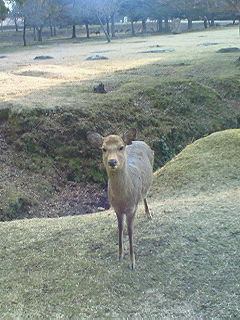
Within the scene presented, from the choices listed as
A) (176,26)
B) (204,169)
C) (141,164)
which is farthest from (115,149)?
(176,26)

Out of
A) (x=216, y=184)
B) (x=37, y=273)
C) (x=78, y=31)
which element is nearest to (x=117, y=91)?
(x=216, y=184)

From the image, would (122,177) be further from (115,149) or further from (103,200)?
(103,200)

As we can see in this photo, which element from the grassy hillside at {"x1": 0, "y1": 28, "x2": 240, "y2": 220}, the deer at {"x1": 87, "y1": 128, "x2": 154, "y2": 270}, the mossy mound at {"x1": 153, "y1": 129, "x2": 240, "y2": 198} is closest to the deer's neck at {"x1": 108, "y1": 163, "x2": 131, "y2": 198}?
the deer at {"x1": 87, "y1": 128, "x2": 154, "y2": 270}

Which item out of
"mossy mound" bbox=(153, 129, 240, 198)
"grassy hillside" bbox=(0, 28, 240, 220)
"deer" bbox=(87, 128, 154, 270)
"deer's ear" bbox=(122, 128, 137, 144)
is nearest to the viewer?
"deer" bbox=(87, 128, 154, 270)

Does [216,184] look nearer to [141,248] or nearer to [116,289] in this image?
[141,248]

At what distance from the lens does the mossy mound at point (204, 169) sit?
846 cm

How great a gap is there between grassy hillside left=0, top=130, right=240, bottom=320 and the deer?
14.1 inches

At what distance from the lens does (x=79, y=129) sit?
39.5 feet

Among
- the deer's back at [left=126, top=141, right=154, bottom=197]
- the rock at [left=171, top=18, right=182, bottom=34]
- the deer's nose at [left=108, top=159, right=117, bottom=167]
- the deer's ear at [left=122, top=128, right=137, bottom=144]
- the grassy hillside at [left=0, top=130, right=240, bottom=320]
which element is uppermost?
the rock at [left=171, top=18, right=182, bottom=34]

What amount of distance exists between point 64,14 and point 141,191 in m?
53.1

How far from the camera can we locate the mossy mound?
8.46 metres

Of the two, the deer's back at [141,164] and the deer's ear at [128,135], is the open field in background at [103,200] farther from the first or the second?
the deer's ear at [128,135]

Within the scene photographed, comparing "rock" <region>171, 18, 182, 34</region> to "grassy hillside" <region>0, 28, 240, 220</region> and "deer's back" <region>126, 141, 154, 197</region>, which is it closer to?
"grassy hillside" <region>0, 28, 240, 220</region>

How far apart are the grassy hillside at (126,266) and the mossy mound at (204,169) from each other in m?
1.02
